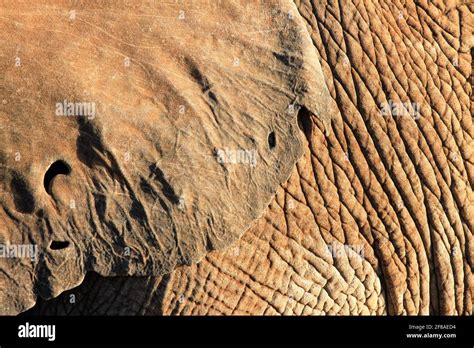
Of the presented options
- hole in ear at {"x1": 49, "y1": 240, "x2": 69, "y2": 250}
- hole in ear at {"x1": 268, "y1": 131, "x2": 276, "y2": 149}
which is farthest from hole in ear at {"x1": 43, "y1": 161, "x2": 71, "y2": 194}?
hole in ear at {"x1": 268, "y1": 131, "x2": 276, "y2": 149}

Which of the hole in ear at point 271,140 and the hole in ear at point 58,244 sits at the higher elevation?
the hole in ear at point 271,140

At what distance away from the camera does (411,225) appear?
383cm

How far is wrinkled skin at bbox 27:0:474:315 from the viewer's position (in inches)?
136

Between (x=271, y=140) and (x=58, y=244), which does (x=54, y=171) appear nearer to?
(x=58, y=244)

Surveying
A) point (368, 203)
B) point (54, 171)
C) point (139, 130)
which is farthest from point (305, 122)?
point (54, 171)

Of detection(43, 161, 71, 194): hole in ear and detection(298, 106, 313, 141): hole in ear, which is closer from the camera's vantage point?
detection(43, 161, 71, 194): hole in ear

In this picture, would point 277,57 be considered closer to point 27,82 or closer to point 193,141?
point 193,141

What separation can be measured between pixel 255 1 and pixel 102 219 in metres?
0.96

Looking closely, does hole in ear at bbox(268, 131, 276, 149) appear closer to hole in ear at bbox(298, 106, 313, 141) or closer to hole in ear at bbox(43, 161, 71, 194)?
hole in ear at bbox(298, 106, 313, 141)

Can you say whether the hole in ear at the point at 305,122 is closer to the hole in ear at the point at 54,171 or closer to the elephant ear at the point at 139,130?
the elephant ear at the point at 139,130

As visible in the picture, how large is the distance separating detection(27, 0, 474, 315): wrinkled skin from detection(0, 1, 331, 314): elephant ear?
0.17 m

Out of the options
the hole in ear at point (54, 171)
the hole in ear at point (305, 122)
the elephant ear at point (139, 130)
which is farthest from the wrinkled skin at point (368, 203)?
the hole in ear at point (54, 171)

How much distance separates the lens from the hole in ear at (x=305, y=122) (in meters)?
3.50

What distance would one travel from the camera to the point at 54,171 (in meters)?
3.20
